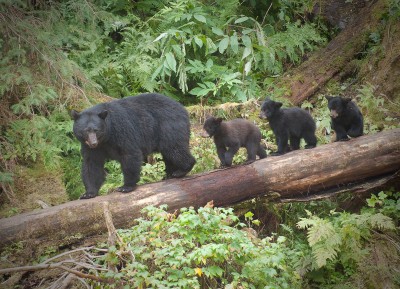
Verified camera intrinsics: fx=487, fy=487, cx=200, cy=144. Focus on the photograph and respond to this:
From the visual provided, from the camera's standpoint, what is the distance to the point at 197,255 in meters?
5.08

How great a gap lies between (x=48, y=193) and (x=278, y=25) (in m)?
7.76

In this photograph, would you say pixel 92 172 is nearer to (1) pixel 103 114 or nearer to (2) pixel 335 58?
(1) pixel 103 114

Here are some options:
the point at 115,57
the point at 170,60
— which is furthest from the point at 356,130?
the point at 115,57

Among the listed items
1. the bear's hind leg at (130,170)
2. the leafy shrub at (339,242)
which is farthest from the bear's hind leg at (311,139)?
the bear's hind leg at (130,170)

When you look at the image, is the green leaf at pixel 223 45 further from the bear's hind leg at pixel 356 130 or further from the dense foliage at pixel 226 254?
the dense foliage at pixel 226 254

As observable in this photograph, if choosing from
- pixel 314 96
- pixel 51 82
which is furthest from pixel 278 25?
pixel 51 82

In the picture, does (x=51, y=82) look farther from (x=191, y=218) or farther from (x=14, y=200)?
(x=191, y=218)

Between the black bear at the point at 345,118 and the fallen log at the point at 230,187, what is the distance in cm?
36

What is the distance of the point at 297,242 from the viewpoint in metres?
7.23

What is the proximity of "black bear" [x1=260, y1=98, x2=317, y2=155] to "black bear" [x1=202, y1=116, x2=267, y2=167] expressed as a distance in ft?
1.30

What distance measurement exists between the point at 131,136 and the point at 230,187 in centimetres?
160

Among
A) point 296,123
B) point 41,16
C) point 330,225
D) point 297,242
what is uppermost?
point 41,16

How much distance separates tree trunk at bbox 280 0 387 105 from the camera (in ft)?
35.7

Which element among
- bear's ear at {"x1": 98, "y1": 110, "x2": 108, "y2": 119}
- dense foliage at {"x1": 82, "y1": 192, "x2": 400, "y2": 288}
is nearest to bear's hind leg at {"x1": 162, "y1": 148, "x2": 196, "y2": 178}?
bear's ear at {"x1": 98, "y1": 110, "x2": 108, "y2": 119}
